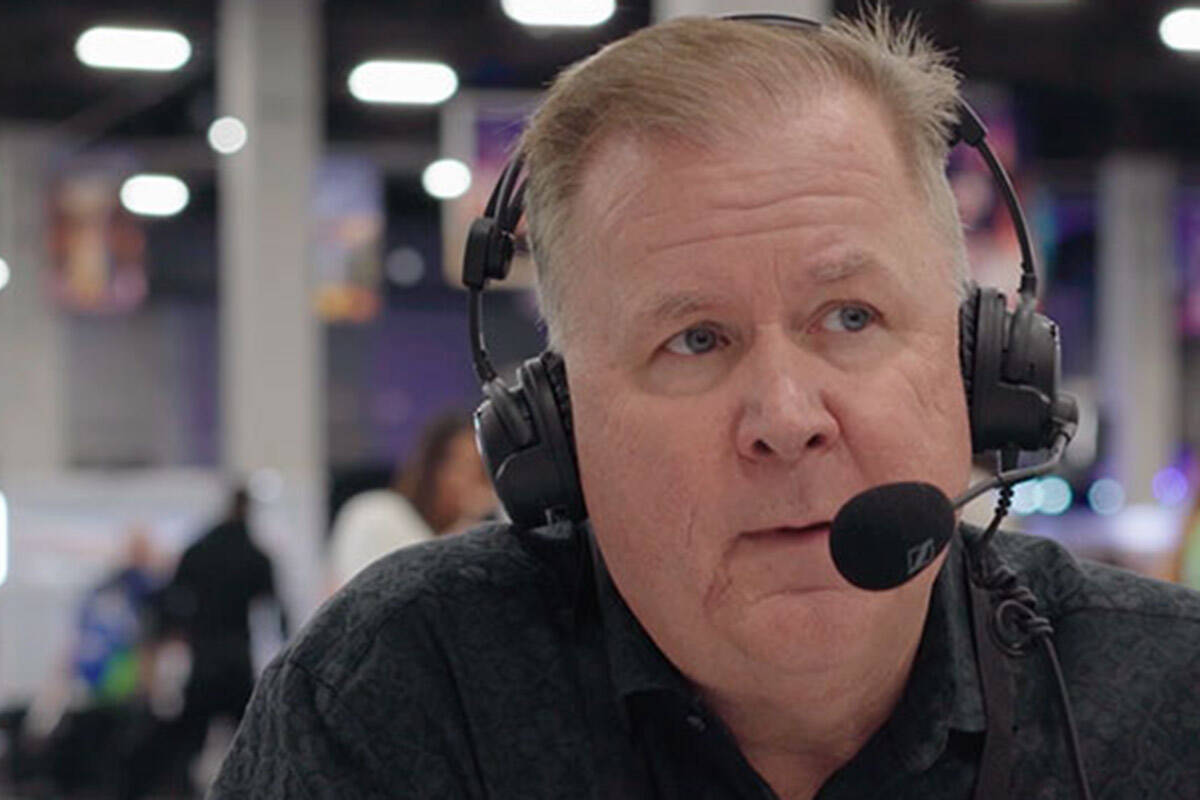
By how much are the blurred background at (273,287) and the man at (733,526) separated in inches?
81.0

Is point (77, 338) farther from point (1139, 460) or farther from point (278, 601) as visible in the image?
point (278, 601)

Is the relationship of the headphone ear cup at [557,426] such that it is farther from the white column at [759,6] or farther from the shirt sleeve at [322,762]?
the white column at [759,6]

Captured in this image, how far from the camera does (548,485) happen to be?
118 cm

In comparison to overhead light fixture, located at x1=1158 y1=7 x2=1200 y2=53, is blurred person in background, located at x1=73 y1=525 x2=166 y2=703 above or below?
below

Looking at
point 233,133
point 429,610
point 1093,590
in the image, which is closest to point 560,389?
point 429,610

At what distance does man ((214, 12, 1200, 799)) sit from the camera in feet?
3.26

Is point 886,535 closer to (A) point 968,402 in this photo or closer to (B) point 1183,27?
(A) point 968,402

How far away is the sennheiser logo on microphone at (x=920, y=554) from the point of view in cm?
96

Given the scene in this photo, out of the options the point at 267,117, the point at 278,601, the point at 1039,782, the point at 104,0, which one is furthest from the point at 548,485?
the point at 104,0

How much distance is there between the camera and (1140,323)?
14453 millimetres

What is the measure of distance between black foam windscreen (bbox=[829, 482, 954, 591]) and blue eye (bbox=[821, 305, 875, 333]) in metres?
0.11

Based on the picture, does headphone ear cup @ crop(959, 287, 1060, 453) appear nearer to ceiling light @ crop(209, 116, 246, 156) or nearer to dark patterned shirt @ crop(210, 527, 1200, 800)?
dark patterned shirt @ crop(210, 527, 1200, 800)

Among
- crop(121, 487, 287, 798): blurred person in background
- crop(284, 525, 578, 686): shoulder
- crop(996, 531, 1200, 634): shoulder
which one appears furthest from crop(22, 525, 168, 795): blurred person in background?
crop(996, 531, 1200, 634): shoulder

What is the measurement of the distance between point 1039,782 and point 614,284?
41 centimetres
